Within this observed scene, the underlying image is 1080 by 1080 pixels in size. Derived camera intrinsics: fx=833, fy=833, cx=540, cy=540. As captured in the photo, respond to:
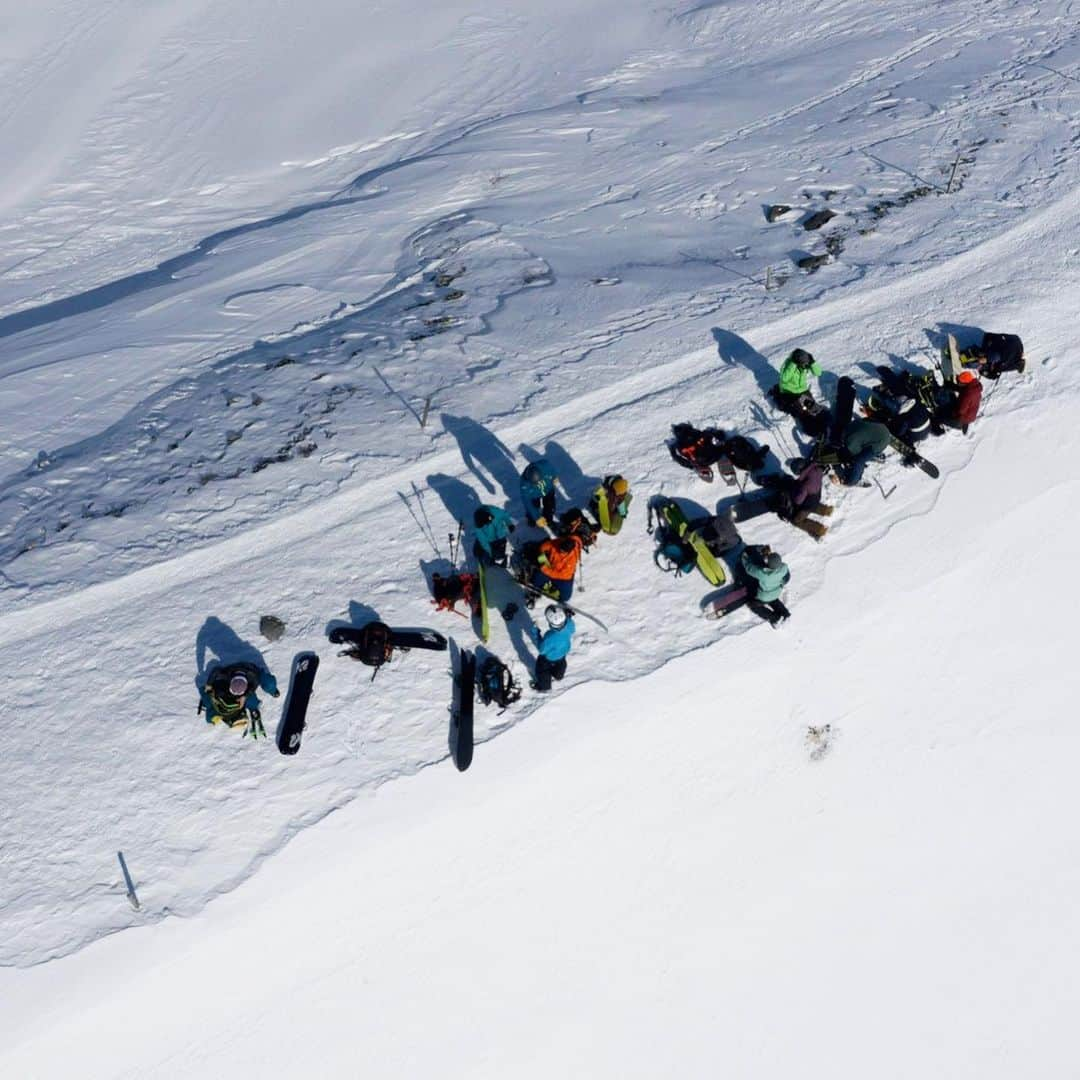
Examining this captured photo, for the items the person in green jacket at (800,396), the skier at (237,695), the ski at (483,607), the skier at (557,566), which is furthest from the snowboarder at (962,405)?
the skier at (237,695)

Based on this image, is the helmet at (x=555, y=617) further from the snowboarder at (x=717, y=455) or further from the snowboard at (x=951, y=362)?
the snowboard at (x=951, y=362)

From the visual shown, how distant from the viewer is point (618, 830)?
10.8 metres

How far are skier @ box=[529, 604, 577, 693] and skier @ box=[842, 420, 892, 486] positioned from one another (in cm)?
476

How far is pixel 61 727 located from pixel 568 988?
7364mm

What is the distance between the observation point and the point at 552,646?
9.91 metres

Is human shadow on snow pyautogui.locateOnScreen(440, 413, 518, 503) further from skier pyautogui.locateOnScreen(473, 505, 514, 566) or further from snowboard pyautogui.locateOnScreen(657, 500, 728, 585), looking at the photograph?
snowboard pyautogui.locateOnScreen(657, 500, 728, 585)

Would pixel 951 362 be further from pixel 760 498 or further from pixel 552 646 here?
pixel 552 646

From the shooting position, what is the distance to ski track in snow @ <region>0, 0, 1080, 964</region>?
9.77 m

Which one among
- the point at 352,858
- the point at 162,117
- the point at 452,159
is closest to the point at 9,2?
the point at 162,117

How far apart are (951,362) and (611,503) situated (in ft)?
20.4

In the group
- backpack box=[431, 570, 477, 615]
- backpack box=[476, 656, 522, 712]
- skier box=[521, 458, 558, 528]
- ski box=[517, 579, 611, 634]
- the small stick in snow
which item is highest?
skier box=[521, 458, 558, 528]

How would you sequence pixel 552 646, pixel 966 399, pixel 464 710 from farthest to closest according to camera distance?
pixel 966 399 < pixel 464 710 < pixel 552 646

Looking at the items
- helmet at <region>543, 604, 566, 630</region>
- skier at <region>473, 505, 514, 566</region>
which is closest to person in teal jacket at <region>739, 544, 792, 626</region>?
helmet at <region>543, 604, 566, 630</region>

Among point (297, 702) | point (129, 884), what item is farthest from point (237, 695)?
point (129, 884)
